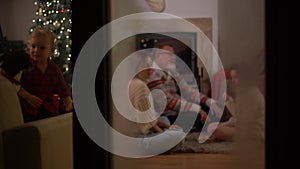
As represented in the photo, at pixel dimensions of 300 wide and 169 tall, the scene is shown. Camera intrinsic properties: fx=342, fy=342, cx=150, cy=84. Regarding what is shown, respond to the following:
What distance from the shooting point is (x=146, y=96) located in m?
1.14

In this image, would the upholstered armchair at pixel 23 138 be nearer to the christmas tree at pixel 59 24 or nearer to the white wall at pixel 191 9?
the christmas tree at pixel 59 24

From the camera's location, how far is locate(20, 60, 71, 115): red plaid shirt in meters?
1.21

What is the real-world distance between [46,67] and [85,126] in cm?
34

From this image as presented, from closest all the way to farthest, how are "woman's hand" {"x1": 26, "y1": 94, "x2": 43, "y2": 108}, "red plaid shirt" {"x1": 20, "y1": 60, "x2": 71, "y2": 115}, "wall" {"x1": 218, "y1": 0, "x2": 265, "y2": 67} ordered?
"wall" {"x1": 218, "y1": 0, "x2": 265, "y2": 67} → "red plaid shirt" {"x1": 20, "y1": 60, "x2": 71, "y2": 115} → "woman's hand" {"x1": 26, "y1": 94, "x2": 43, "y2": 108}

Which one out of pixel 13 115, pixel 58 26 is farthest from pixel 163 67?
pixel 13 115

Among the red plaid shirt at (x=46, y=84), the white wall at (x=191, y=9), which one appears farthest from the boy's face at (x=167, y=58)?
the red plaid shirt at (x=46, y=84)

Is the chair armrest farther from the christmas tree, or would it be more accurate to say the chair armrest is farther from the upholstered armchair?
the christmas tree

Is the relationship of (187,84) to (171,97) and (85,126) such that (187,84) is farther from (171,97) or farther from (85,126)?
(85,126)

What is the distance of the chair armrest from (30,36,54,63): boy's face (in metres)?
0.22

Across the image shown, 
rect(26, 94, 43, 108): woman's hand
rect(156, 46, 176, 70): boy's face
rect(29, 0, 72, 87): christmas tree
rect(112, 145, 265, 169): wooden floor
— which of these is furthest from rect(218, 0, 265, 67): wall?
rect(26, 94, 43, 108): woman's hand

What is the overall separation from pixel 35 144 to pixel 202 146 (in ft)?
2.34

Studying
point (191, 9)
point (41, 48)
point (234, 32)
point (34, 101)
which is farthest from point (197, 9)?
point (34, 101)
